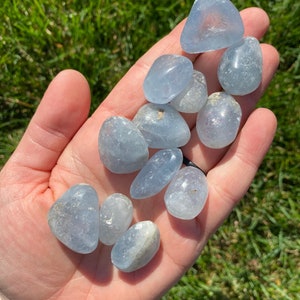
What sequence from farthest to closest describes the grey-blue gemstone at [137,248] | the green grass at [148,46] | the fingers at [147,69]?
1. the green grass at [148,46]
2. the fingers at [147,69]
3. the grey-blue gemstone at [137,248]

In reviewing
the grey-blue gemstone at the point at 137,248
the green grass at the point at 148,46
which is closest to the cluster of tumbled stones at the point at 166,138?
the grey-blue gemstone at the point at 137,248

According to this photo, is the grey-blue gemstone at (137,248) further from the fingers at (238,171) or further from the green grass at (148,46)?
the green grass at (148,46)

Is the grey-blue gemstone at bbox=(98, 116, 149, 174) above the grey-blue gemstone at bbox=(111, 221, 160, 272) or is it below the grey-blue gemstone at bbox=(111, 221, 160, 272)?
above

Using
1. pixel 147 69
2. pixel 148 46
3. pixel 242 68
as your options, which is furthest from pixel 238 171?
pixel 148 46

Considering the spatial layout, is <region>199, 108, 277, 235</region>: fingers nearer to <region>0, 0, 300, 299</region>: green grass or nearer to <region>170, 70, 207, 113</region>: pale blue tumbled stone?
<region>170, 70, 207, 113</region>: pale blue tumbled stone

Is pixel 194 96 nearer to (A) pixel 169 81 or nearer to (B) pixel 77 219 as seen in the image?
(A) pixel 169 81

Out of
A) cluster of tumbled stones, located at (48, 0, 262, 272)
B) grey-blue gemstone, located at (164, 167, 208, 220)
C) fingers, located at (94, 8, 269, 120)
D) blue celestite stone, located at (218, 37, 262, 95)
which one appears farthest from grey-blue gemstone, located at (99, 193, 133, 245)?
blue celestite stone, located at (218, 37, 262, 95)

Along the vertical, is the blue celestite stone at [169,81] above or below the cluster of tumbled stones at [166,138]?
above

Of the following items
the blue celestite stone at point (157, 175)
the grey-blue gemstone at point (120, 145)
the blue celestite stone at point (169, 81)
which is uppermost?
the blue celestite stone at point (169, 81)

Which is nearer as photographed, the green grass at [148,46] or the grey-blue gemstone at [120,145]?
the grey-blue gemstone at [120,145]
